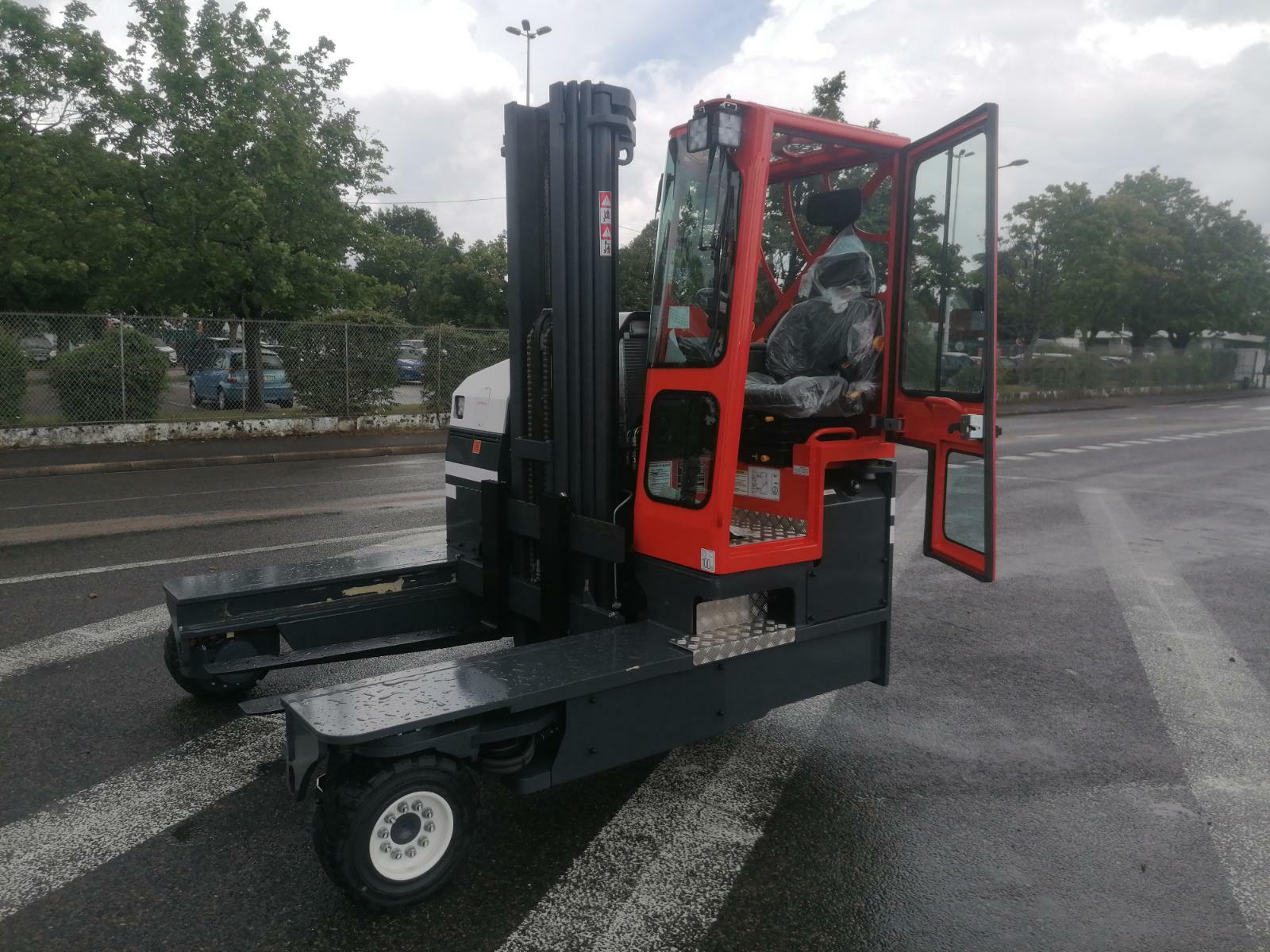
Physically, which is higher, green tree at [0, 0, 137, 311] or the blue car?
green tree at [0, 0, 137, 311]

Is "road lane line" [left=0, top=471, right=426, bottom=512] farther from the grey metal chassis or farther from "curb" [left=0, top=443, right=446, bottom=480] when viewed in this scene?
the grey metal chassis

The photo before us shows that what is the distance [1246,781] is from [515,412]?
375cm

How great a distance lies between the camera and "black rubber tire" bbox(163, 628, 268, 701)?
4449mm

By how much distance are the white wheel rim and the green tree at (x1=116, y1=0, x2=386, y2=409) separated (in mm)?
15760

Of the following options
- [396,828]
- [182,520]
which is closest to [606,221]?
[396,828]

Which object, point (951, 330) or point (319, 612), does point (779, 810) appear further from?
point (319, 612)

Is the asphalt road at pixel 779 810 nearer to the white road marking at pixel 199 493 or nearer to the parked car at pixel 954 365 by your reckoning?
the parked car at pixel 954 365

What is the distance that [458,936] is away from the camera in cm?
283

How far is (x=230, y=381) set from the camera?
1666 centimetres

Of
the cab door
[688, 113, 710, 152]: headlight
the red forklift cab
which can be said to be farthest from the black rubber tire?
the cab door

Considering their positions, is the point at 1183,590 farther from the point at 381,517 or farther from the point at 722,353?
the point at 381,517

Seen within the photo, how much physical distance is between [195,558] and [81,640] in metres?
2.20

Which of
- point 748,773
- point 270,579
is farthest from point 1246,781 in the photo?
point 270,579

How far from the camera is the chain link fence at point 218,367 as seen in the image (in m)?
14.7
